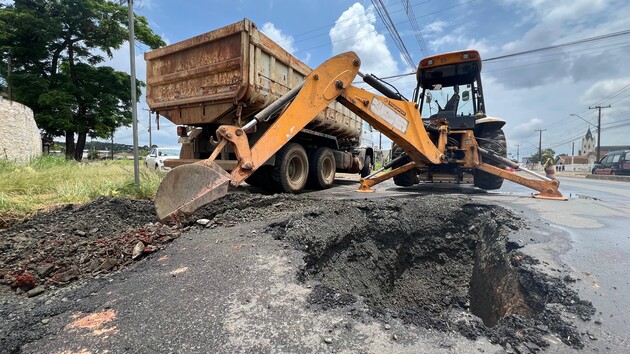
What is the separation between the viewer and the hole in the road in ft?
8.63

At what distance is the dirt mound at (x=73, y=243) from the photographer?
86.4 inches

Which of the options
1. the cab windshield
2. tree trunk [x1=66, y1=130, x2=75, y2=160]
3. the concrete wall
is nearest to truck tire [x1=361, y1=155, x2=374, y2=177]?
the cab windshield

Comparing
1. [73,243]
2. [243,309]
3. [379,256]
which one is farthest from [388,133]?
[73,243]

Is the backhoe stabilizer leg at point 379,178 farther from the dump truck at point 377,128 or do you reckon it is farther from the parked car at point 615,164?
the parked car at point 615,164

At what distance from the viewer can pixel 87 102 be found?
17.7 metres

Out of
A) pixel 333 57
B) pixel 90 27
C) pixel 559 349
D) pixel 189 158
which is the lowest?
pixel 559 349

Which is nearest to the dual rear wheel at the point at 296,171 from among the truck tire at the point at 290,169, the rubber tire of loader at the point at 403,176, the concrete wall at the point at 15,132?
the truck tire at the point at 290,169

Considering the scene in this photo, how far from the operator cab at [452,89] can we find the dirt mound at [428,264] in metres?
3.28

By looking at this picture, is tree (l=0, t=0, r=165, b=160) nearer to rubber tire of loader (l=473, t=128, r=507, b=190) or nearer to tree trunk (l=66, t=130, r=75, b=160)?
tree trunk (l=66, t=130, r=75, b=160)

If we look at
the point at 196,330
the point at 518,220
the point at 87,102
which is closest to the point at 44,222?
the point at 196,330

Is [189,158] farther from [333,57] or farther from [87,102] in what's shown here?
[87,102]

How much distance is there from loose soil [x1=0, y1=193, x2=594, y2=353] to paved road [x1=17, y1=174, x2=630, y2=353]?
0.11 m

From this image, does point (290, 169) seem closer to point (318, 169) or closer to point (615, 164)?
point (318, 169)

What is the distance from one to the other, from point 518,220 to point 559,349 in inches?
89.5
